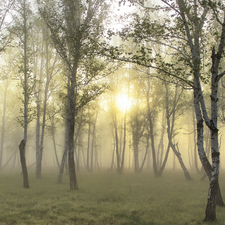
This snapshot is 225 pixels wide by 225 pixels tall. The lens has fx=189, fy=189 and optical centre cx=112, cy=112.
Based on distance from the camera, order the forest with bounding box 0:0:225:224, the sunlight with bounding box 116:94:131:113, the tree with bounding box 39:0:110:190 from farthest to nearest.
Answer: the sunlight with bounding box 116:94:131:113, the tree with bounding box 39:0:110:190, the forest with bounding box 0:0:225:224

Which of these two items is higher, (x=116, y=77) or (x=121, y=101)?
(x=116, y=77)

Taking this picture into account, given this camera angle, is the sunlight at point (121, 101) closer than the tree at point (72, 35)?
No

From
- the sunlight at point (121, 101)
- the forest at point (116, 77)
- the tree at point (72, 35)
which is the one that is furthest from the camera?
the sunlight at point (121, 101)

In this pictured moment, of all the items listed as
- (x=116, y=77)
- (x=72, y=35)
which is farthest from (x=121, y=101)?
(x=72, y=35)

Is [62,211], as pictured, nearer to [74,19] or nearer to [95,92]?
[95,92]

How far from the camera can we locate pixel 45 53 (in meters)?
21.8

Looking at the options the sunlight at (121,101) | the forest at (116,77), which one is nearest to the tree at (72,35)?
the forest at (116,77)

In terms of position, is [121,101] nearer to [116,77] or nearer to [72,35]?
[116,77]

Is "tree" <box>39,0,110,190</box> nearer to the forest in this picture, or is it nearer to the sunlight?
the forest

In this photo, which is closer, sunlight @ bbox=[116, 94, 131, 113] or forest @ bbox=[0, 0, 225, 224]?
forest @ bbox=[0, 0, 225, 224]

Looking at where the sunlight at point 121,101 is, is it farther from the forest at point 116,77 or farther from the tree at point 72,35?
the tree at point 72,35

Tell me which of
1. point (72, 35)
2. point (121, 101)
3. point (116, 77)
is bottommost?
point (121, 101)

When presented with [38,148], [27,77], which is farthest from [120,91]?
[27,77]

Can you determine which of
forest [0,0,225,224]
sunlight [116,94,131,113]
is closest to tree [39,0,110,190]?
forest [0,0,225,224]
